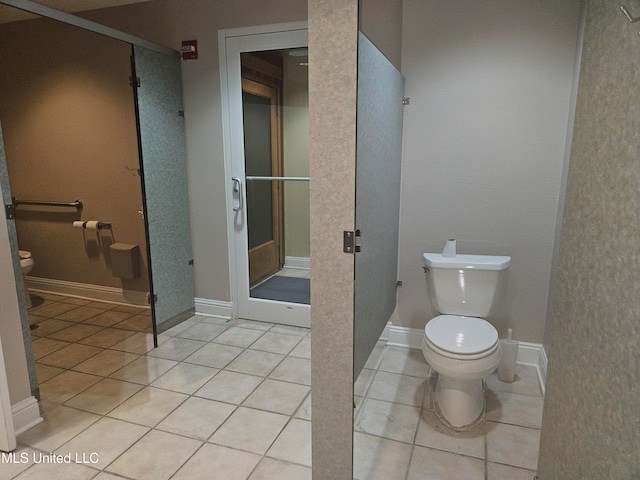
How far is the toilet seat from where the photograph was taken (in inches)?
75.4

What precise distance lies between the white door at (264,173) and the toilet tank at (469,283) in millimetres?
1170

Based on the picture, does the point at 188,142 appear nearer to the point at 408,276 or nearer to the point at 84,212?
the point at 84,212

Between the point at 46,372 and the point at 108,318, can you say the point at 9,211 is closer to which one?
the point at 46,372

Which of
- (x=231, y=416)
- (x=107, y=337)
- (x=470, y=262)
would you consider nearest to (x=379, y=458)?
(x=231, y=416)

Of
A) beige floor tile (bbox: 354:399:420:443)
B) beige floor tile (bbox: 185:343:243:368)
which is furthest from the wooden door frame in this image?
beige floor tile (bbox: 354:399:420:443)

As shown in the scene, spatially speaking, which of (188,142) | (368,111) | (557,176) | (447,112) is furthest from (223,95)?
(557,176)

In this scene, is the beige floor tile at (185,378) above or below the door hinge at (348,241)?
below

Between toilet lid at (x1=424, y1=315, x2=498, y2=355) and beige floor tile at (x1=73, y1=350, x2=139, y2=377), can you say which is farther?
beige floor tile at (x1=73, y1=350, x2=139, y2=377)

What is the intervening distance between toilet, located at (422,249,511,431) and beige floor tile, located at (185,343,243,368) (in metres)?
1.32

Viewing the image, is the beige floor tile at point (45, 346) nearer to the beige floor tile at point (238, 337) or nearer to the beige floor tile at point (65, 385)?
the beige floor tile at point (65, 385)

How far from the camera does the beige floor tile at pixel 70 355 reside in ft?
8.84

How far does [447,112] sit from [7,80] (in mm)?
3813

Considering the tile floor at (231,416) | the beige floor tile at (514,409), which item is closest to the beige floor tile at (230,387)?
the tile floor at (231,416)

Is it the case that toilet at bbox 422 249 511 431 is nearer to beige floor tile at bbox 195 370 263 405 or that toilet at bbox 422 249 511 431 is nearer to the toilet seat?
the toilet seat
